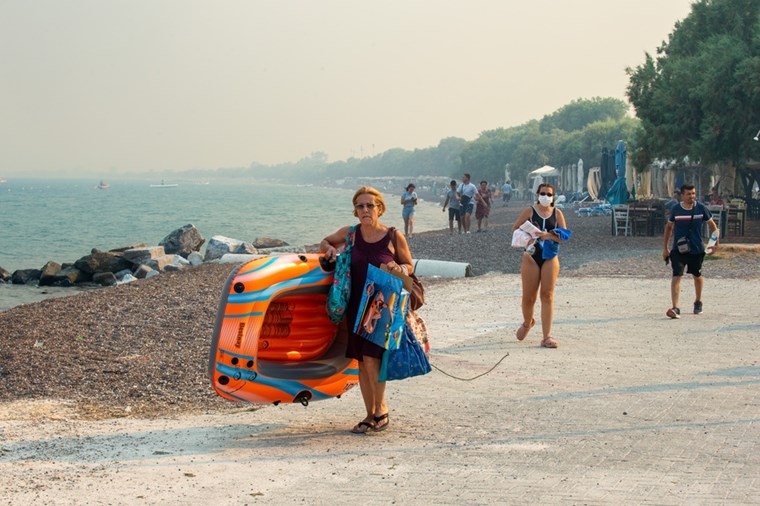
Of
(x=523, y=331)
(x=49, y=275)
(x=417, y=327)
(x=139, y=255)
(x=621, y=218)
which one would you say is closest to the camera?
(x=417, y=327)

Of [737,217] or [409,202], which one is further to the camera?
[409,202]

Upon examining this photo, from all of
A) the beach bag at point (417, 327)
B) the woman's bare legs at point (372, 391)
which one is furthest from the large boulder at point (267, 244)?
the woman's bare legs at point (372, 391)

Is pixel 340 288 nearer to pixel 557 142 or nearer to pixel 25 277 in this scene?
pixel 25 277

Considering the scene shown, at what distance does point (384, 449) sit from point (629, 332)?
5.31 m

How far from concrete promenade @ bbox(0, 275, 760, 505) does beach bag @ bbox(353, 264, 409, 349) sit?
0.70 metres

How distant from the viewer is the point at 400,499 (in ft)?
17.9

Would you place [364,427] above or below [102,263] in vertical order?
above

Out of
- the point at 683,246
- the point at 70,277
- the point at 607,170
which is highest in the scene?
the point at 607,170

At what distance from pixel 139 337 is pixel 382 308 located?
226 inches

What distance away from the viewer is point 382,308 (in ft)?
22.3

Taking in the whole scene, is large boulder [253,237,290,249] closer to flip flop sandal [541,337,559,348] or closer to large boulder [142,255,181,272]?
large boulder [142,255,181,272]

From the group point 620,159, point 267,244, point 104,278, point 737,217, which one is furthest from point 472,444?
point 267,244

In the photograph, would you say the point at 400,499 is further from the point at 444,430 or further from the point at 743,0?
the point at 743,0

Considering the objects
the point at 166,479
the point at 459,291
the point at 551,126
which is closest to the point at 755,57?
the point at 459,291
